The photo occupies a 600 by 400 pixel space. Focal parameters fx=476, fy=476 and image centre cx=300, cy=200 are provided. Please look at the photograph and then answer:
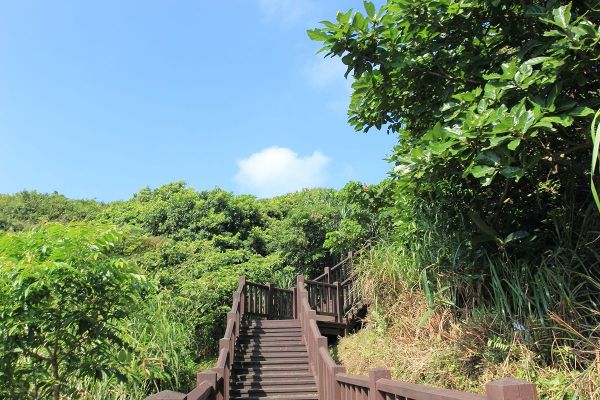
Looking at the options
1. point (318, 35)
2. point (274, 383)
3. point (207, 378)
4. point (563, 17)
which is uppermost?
point (318, 35)

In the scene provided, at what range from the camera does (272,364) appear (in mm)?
9086

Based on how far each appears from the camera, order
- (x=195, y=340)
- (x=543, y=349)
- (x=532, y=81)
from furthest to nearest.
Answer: (x=195, y=340) → (x=543, y=349) → (x=532, y=81)

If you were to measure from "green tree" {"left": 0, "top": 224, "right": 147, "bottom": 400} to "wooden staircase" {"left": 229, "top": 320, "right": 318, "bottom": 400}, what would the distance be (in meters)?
4.42

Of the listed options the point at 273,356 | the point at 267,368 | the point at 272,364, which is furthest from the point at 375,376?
the point at 273,356

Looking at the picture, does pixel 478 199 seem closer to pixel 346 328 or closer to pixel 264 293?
pixel 346 328

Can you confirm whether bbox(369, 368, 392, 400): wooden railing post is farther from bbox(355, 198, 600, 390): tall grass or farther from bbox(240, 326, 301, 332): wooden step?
bbox(240, 326, 301, 332): wooden step

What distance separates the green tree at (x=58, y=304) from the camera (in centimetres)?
367

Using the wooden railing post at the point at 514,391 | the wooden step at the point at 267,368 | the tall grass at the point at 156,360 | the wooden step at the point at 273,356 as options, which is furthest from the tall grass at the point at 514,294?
the tall grass at the point at 156,360

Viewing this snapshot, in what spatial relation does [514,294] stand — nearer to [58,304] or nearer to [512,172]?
→ [512,172]

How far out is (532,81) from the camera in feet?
10.8

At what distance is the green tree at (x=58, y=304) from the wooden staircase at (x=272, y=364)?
4.42 m

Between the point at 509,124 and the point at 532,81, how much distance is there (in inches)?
15.6

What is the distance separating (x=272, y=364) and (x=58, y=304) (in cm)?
584

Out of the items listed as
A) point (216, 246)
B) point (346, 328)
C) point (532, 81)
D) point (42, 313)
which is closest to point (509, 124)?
point (532, 81)
